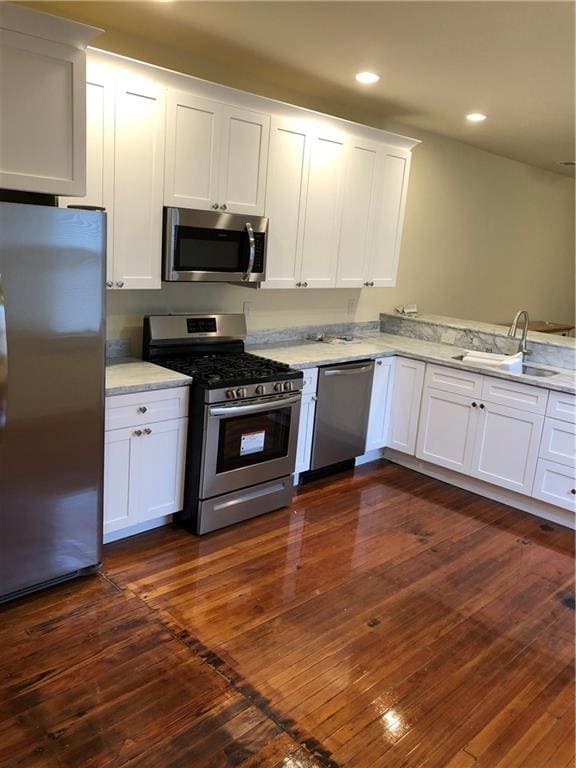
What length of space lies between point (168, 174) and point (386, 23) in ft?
4.21

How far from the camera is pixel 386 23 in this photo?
2654mm

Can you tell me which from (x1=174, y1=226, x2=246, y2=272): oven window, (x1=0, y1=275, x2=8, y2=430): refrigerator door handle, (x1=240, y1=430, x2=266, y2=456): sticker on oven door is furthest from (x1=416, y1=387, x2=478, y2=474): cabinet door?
(x1=0, y1=275, x2=8, y2=430): refrigerator door handle

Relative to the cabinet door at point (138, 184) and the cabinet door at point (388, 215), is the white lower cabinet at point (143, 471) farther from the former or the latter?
the cabinet door at point (388, 215)

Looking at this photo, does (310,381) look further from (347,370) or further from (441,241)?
(441,241)

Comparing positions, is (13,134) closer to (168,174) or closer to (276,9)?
(168,174)

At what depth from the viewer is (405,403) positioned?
4.47 meters

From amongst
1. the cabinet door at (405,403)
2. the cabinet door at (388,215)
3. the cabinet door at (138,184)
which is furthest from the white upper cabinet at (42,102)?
the cabinet door at (405,403)

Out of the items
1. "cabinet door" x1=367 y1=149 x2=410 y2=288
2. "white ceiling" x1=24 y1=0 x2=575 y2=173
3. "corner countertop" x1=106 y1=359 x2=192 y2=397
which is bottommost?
"corner countertop" x1=106 y1=359 x2=192 y2=397

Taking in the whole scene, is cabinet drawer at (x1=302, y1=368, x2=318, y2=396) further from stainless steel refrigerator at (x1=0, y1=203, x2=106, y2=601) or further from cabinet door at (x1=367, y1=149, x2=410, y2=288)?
stainless steel refrigerator at (x1=0, y1=203, x2=106, y2=601)

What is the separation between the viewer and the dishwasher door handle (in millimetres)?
3962

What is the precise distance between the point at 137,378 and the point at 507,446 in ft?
7.93

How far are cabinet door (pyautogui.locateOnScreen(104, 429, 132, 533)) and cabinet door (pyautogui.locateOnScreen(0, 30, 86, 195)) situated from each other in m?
1.15

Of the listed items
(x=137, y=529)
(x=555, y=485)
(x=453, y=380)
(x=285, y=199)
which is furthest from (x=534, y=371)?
(x=137, y=529)

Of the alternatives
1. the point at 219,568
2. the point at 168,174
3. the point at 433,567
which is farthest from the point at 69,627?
the point at 168,174
